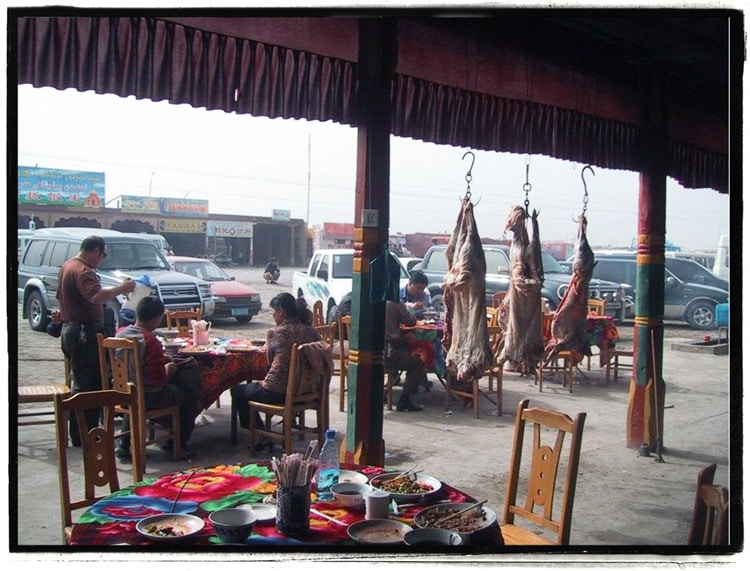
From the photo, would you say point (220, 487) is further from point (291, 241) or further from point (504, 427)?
point (291, 241)

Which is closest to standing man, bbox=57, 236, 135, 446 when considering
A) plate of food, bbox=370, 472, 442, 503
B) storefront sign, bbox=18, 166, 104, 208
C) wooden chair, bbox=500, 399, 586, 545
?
plate of food, bbox=370, 472, 442, 503

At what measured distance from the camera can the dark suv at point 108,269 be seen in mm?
12398

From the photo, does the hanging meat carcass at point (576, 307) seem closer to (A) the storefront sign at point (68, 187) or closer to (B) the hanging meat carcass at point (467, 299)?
(B) the hanging meat carcass at point (467, 299)

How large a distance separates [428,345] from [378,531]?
531 cm

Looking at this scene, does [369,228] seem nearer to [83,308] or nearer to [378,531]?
[378,531]

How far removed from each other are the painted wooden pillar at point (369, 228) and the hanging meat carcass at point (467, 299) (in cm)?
68

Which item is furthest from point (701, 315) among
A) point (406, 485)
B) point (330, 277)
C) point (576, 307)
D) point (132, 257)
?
point (406, 485)

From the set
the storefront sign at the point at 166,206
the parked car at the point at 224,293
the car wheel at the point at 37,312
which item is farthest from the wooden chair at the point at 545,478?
the storefront sign at the point at 166,206

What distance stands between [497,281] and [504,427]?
790 cm

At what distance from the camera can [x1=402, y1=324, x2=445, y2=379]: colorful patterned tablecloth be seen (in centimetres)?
780

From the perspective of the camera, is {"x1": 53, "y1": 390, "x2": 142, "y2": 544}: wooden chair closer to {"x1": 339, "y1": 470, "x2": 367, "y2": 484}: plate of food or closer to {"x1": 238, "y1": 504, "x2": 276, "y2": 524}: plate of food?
{"x1": 238, "y1": 504, "x2": 276, "y2": 524}: plate of food

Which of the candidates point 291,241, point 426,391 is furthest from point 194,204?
point 426,391

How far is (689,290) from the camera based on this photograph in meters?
16.1

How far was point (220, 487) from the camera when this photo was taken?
2.90 meters
